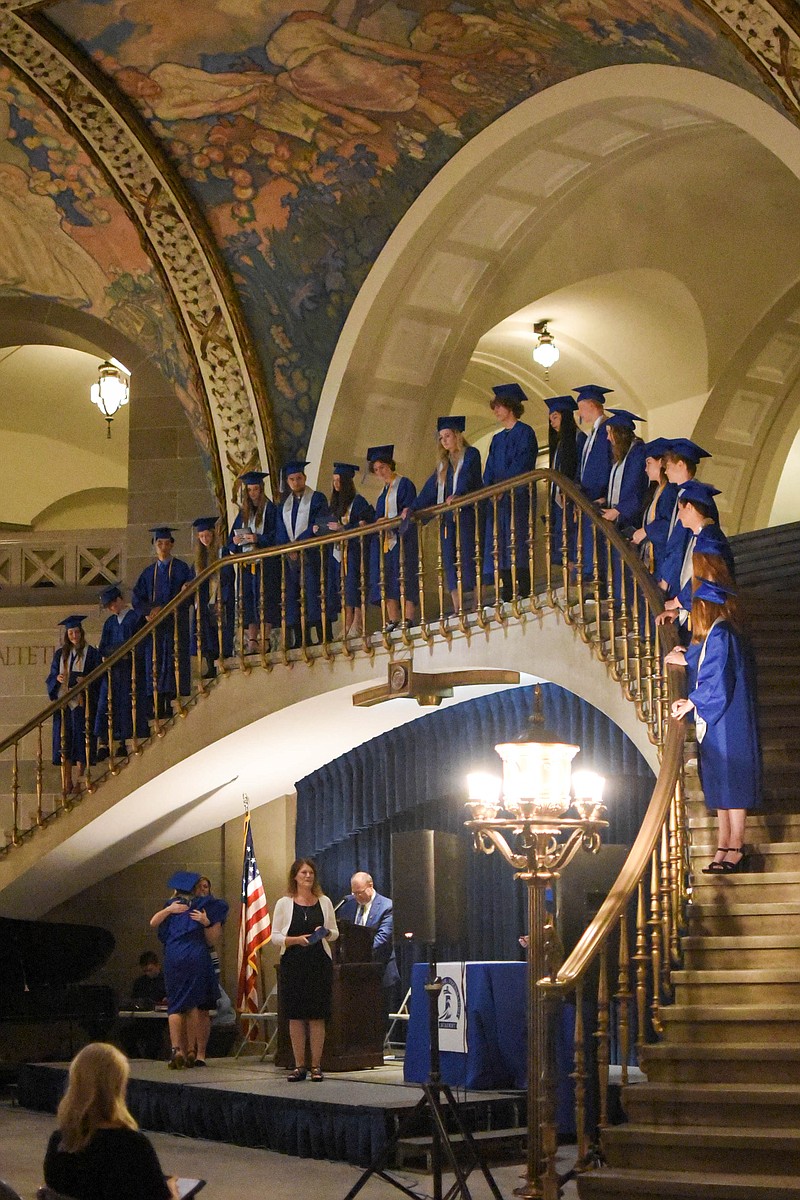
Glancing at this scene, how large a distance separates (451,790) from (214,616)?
1.92 m

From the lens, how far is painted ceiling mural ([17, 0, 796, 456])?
33.5 feet

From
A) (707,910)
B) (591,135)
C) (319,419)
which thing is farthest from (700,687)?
(319,419)

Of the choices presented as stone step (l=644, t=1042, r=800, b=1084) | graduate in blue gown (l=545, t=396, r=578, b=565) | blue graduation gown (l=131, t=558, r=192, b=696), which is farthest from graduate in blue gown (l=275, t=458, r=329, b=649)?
stone step (l=644, t=1042, r=800, b=1084)

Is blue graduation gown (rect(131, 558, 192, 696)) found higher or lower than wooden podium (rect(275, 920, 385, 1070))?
higher

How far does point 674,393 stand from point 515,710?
4286 mm

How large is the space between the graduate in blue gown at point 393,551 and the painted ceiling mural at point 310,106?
2.22 m

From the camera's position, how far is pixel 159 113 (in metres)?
11.8

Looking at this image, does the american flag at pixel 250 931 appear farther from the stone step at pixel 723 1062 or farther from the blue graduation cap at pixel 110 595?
the stone step at pixel 723 1062

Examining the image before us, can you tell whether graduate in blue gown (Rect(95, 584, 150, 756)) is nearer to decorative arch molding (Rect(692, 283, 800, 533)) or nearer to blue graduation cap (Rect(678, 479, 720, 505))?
blue graduation cap (Rect(678, 479, 720, 505))

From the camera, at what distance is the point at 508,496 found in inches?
379

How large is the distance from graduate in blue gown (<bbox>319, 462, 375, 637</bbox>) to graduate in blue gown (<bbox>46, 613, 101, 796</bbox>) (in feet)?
6.60

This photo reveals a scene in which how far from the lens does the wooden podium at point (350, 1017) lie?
978cm

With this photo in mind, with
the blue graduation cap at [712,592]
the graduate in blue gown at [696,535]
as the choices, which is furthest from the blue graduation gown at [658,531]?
the blue graduation cap at [712,592]

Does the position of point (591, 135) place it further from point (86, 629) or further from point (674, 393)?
point (86, 629)
